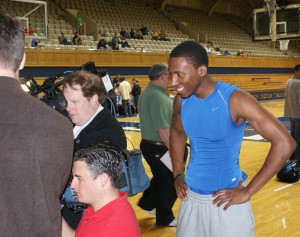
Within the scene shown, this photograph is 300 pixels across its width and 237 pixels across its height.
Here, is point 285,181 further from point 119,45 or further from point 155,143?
point 119,45

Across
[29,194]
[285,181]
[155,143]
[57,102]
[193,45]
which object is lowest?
[285,181]

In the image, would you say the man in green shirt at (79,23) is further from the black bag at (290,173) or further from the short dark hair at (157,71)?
the short dark hair at (157,71)

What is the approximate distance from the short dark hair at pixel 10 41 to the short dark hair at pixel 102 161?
568mm

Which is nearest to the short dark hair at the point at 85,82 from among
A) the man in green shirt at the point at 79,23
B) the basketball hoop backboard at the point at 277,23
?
the basketball hoop backboard at the point at 277,23

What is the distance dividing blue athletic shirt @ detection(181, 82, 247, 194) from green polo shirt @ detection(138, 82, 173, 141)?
1908mm

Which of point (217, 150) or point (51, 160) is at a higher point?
point (51, 160)

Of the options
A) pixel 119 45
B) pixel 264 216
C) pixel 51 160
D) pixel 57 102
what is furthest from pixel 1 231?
pixel 119 45

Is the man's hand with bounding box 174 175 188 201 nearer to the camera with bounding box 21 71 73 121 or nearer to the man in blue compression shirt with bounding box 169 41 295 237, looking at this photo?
the man in blue compression shirt with bounding box 169 41 295 237

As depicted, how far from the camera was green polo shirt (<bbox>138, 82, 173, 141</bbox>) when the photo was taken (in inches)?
165

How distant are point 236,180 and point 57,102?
98 centimetres

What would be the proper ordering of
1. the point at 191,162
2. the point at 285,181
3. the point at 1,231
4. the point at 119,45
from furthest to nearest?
the point at 119,45
the point at 285,181
the point at 191,162
the point at 1,231

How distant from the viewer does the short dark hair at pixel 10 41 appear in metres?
1.27

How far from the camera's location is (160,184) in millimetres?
4516

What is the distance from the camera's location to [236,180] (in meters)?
2.23
